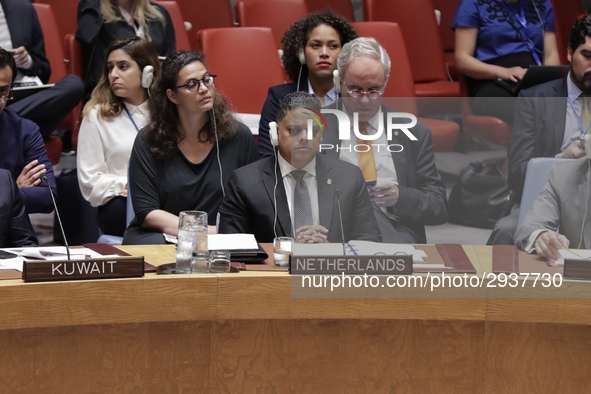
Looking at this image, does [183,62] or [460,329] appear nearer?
[460,329]

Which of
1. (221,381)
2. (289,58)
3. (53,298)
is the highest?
(289,58)

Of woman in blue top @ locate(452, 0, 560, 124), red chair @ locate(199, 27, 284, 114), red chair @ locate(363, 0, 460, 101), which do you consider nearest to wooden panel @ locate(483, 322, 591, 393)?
woman in blue top @ locate(452, 0, 560, 124)

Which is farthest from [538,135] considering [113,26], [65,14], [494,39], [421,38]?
[65,14]

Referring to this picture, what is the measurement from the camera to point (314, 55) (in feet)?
8.57

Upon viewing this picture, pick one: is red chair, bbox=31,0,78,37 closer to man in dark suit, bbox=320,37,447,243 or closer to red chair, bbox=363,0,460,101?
red chair, bbox=363,0,460,101

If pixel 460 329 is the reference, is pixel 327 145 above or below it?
above

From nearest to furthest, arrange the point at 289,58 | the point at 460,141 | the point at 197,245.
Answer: the point at 460,141, the point at 197,245, the point at 289,58

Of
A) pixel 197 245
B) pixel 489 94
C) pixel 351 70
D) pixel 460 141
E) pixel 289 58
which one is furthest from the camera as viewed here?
pixel 489 94

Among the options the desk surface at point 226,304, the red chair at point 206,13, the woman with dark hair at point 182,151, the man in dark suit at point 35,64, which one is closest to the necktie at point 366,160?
the desk surface at point 226,304

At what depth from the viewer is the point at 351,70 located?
199cm

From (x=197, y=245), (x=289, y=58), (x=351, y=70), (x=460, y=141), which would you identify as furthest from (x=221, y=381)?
(x=289, y=58)

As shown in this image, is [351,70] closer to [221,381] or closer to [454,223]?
[454,223]

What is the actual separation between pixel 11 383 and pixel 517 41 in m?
2.44

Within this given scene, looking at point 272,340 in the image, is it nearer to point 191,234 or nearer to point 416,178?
point 191,234
